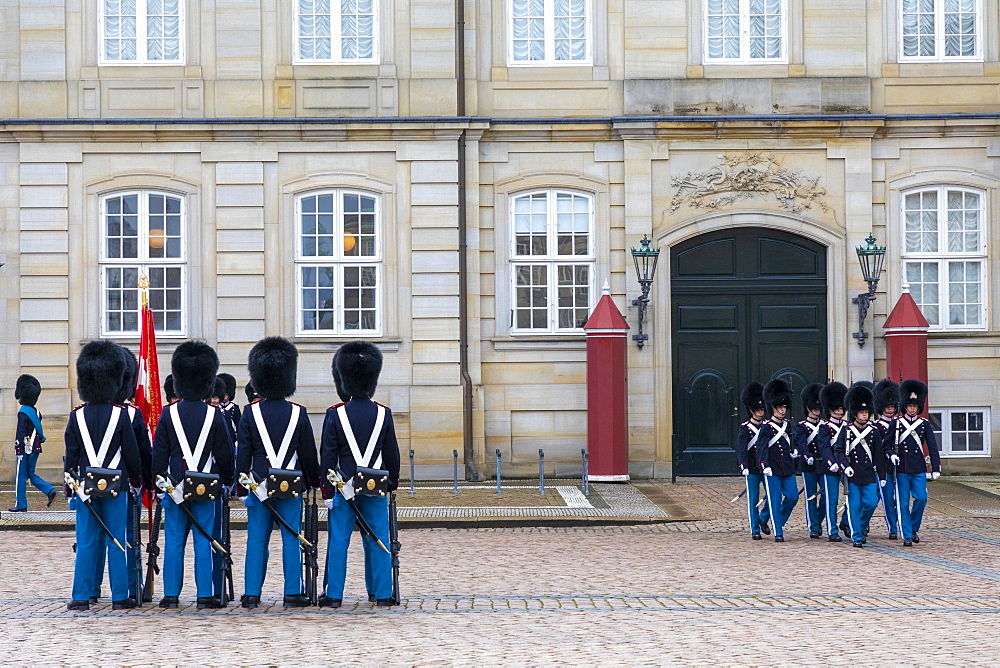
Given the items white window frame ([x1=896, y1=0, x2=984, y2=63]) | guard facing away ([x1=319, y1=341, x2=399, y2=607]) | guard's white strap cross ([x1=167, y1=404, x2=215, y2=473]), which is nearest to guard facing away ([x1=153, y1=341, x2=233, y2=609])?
guard's white strap cross ([x1=167, y1=404, x2=215, y2=473])

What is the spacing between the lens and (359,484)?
9188mm

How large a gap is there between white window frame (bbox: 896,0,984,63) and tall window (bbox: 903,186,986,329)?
1.73m

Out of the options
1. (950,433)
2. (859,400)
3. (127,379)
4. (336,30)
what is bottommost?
(950,433)

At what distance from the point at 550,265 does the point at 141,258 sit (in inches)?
214

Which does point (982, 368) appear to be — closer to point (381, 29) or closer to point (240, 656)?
point (381, 29)

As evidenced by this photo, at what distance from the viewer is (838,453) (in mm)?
13188

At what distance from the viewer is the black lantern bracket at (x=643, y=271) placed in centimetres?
1902

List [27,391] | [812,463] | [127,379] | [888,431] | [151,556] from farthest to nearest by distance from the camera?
[27,391], [812,463], [888,431], [127,379], [151,556]

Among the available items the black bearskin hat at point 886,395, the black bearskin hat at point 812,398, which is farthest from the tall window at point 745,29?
the black bearskin hat at point 886,395

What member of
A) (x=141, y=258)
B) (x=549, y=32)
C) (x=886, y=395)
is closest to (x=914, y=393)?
(x=886, y=395)

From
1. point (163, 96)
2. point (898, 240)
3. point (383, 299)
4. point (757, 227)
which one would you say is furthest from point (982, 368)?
point (163, 96)

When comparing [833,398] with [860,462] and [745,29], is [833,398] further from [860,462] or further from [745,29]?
[745,29]

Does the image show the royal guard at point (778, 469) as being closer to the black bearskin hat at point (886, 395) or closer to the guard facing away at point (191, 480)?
the black bearskin hat at point (886, 395)

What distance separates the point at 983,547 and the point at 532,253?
8381 millimetres
